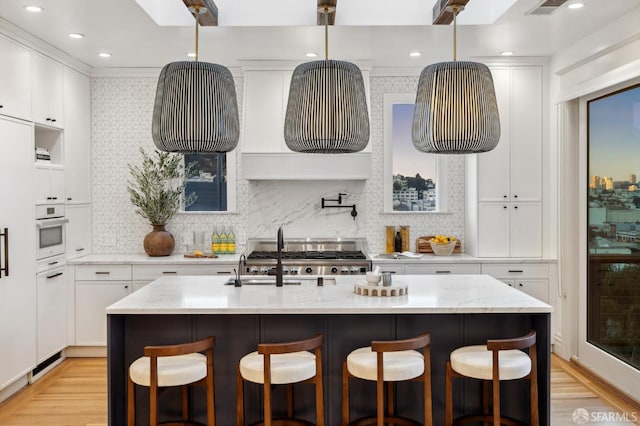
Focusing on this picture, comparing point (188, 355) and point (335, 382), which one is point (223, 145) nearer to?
point (188, 355)

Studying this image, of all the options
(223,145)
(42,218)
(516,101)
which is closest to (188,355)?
(223,145)

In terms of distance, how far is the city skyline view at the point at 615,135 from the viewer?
4.27 m

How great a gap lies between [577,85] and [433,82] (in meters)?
2.57

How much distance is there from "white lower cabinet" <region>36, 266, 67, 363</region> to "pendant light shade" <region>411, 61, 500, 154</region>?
359 cm

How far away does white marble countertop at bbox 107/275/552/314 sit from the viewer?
10.2 ft

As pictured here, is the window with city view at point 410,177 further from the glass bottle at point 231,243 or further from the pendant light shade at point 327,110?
the pendant light shade at point 327,110

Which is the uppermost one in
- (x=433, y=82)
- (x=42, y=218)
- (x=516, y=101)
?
(x=516, y=101)

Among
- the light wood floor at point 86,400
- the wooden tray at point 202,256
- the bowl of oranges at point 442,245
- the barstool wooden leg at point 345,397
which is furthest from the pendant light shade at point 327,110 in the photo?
the bowl of oranges at point 442,245

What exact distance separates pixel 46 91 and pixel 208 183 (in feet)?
6.00

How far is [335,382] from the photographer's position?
3.38 metres

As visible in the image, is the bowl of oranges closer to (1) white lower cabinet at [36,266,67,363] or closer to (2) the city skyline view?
(2) the city skyline view

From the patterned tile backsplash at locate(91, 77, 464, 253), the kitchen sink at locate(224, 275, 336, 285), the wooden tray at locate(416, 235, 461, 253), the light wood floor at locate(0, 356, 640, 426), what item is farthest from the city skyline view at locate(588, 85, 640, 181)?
the kitchen sink at locate(224, 275, 336, 285)

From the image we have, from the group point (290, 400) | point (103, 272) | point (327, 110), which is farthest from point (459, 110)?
point (103, 272)

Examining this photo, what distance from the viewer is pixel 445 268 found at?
548cm
